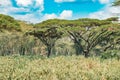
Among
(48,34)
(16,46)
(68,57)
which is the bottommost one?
(16,46)

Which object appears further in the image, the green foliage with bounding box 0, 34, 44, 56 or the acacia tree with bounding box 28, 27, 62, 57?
the green foliage with bounding box 0, 34, 44, 56

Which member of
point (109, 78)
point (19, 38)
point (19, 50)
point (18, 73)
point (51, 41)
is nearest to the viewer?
point (18, 73)

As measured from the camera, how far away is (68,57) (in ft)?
61.8

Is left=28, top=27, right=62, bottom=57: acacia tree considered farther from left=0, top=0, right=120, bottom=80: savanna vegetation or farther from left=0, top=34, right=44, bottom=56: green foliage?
left=0, top=34, right=44, bottom=56: green foliage

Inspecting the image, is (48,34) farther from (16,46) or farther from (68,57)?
(16,46)

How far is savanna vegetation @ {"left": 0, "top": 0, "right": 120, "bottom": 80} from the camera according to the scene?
370 inches

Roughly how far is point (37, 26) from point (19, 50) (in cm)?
4557

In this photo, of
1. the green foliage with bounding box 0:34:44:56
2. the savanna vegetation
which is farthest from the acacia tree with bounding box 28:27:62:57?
the green foliage with bounding box 0:34:44:56

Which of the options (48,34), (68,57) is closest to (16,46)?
(48,34)

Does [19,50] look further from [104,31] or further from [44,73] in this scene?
[44,73]

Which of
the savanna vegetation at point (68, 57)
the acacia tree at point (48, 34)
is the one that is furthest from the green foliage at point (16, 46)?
the acacia tree at point (48, 34)

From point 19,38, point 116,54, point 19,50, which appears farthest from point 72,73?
point 19,50

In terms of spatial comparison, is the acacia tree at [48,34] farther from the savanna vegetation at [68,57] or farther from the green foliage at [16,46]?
the green foliage at [16,46]

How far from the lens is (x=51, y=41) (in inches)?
1820
